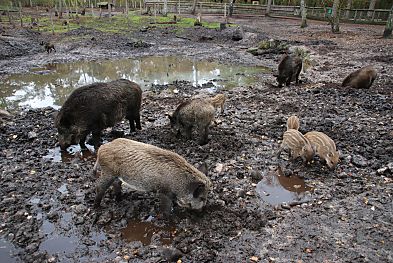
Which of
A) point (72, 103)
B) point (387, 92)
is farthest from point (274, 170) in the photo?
point (387, 92)

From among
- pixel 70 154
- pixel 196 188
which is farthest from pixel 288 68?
pixel 196 188

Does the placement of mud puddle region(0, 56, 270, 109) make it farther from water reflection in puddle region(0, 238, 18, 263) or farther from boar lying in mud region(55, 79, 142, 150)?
water reflection in puddle region(0, 238, 18, 263)

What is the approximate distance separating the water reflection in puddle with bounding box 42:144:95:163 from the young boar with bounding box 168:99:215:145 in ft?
6.84

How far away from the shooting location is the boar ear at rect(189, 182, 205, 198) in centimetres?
471

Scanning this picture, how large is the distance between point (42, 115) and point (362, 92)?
32.8 ft

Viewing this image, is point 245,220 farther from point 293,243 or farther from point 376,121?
point 376,121

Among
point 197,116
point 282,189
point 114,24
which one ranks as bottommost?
point 282,189

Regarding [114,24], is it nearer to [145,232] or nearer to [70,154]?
[70,154]

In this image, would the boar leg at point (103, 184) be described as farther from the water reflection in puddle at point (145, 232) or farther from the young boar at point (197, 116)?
the young boar at point (197, 116)

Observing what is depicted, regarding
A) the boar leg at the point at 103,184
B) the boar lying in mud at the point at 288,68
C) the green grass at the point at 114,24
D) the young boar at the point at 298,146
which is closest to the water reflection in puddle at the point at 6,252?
the boar leg at the point at 103,184

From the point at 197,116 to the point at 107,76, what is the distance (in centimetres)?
861

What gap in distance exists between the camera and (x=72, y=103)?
6.90 m

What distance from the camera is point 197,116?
23.4 feet

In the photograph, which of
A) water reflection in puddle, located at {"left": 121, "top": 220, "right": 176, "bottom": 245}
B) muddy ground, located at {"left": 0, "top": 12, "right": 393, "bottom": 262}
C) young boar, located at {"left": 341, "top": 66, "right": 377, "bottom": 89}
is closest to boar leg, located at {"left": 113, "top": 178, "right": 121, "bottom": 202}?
muddy ground, located at {"left": 0, "top": 12, "right": 393, "bottom": 262}
